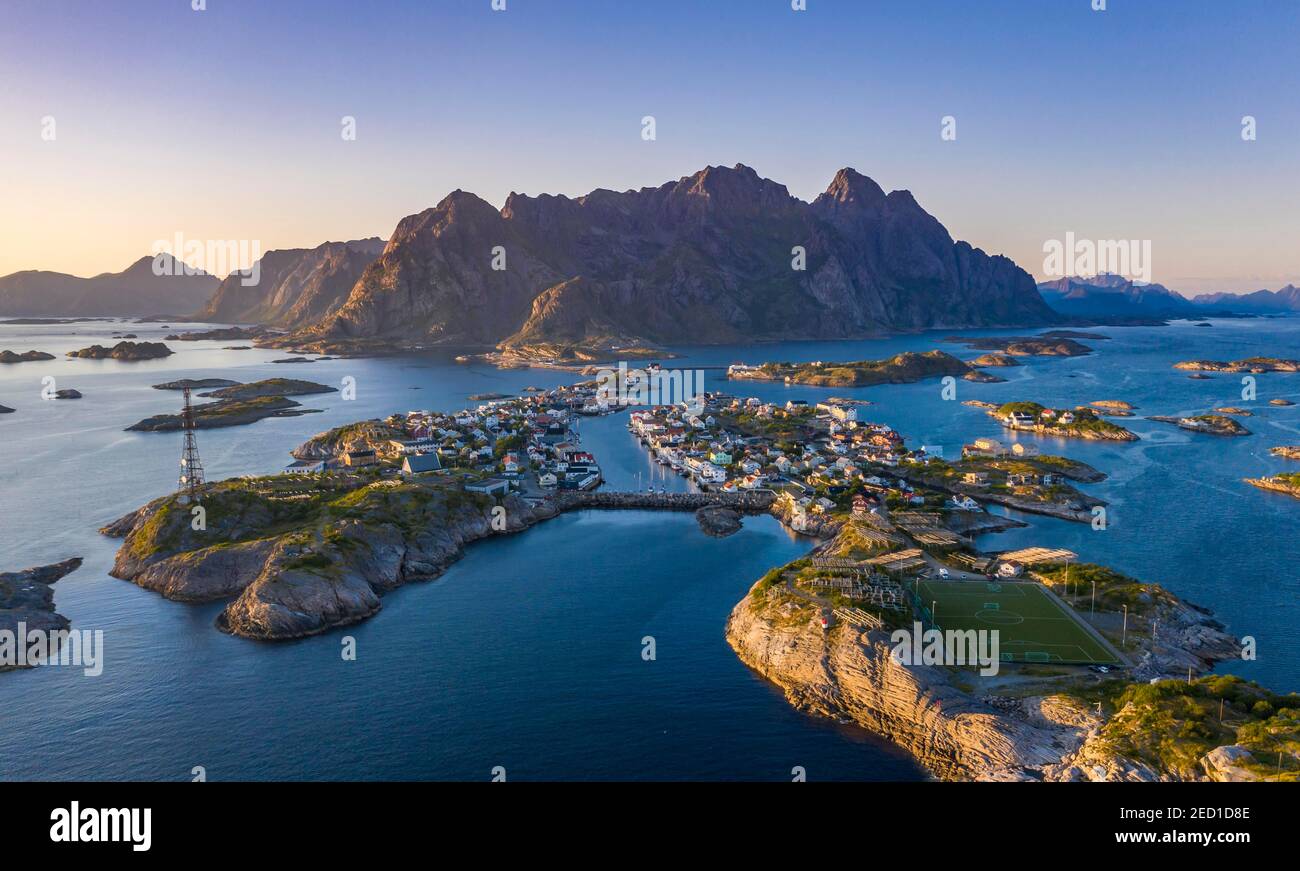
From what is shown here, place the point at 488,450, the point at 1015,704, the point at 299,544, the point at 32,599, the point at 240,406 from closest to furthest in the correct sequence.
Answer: the point at 1015,704 < the point at 32,599 < the point at 299,544 < the point at 488,450 < the point at 240,406

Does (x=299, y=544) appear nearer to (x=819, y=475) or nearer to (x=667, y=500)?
(x=667, y=500)

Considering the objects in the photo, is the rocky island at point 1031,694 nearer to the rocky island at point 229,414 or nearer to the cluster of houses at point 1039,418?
the cluster of houses at point 1039,418

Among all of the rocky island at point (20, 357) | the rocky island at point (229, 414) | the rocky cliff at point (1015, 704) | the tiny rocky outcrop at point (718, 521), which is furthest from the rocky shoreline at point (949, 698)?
the rocky island at point (20, 357)

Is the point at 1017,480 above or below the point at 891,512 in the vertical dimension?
above

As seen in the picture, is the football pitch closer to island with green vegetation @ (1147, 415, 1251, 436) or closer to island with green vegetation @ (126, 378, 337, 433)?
island with green vegetation @ (1147, 415, 1251, 436)

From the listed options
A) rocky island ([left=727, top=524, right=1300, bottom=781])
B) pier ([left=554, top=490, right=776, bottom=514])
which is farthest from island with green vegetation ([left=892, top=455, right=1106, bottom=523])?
rocky island ([left=727, top=524, right=1300, bottom=781])

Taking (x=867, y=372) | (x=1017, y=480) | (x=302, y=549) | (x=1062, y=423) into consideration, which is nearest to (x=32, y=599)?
(x=302, y=549)

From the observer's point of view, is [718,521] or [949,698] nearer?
[949,698]
